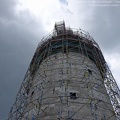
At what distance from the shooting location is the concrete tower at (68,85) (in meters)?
13.5

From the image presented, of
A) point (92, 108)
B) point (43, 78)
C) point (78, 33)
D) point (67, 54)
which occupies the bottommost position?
point (92, 108)

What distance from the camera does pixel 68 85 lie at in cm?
1520

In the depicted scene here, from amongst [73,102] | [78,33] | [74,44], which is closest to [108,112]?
[73,102]

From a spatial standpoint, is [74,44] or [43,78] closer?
[43,78]

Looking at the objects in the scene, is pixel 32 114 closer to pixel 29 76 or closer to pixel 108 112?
pixel 108 112

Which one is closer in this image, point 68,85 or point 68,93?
point 68,93

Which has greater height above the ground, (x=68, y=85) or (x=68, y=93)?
(x=68, y=85)

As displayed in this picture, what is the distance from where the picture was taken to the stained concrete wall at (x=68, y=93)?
13.2 metres

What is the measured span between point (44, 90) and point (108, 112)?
514 cm

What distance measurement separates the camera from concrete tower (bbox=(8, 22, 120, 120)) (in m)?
13.5

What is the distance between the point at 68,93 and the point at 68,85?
81 centimetres

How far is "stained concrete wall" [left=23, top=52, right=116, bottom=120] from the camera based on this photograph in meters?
13.2

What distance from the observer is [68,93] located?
1457cm

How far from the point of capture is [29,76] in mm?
21312
